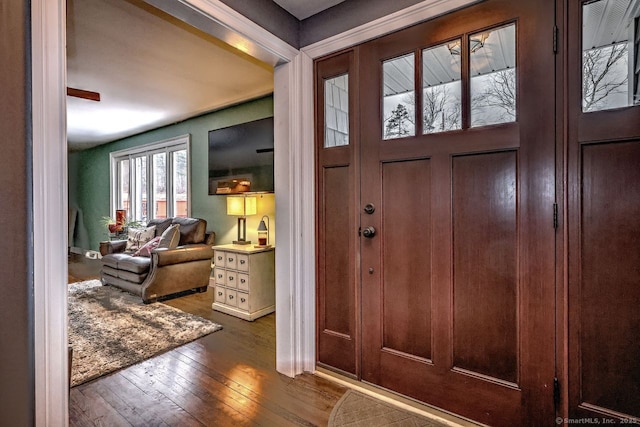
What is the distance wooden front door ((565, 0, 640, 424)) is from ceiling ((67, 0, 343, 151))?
1454 millimetres

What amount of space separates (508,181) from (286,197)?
1309mm

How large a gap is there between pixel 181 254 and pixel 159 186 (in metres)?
2.37

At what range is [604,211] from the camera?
1354 millimetres

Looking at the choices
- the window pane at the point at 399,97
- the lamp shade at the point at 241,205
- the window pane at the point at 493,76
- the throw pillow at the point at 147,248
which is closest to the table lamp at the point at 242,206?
the lamp shade at the point at 241,205

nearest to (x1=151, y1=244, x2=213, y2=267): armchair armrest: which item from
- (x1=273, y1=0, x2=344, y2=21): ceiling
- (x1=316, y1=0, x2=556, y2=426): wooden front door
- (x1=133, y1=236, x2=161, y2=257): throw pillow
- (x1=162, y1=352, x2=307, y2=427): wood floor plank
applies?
(x1=133, y1=236, x2=161, y2=257): throw pillow

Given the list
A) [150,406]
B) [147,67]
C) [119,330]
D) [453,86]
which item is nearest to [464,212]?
[453,86]

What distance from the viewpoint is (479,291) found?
162 centimetres

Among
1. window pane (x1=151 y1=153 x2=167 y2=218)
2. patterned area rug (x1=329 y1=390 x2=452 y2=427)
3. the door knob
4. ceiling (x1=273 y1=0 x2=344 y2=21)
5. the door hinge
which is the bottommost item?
patterned area rug (x1=329 y1=390 x2=452 y2=427)

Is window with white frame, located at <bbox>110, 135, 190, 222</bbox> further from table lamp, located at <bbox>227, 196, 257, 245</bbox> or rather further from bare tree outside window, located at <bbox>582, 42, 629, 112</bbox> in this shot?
bare tree outside window, located at <bbox>582, 42, 629, 112</bbox>

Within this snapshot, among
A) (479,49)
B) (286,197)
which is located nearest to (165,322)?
(286,197)

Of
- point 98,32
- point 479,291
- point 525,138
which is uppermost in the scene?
point 98,32

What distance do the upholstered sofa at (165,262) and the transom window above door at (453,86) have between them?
3088mm

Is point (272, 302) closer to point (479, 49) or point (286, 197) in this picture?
point (286, 197)

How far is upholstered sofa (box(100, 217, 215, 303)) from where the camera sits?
3.72 metres
